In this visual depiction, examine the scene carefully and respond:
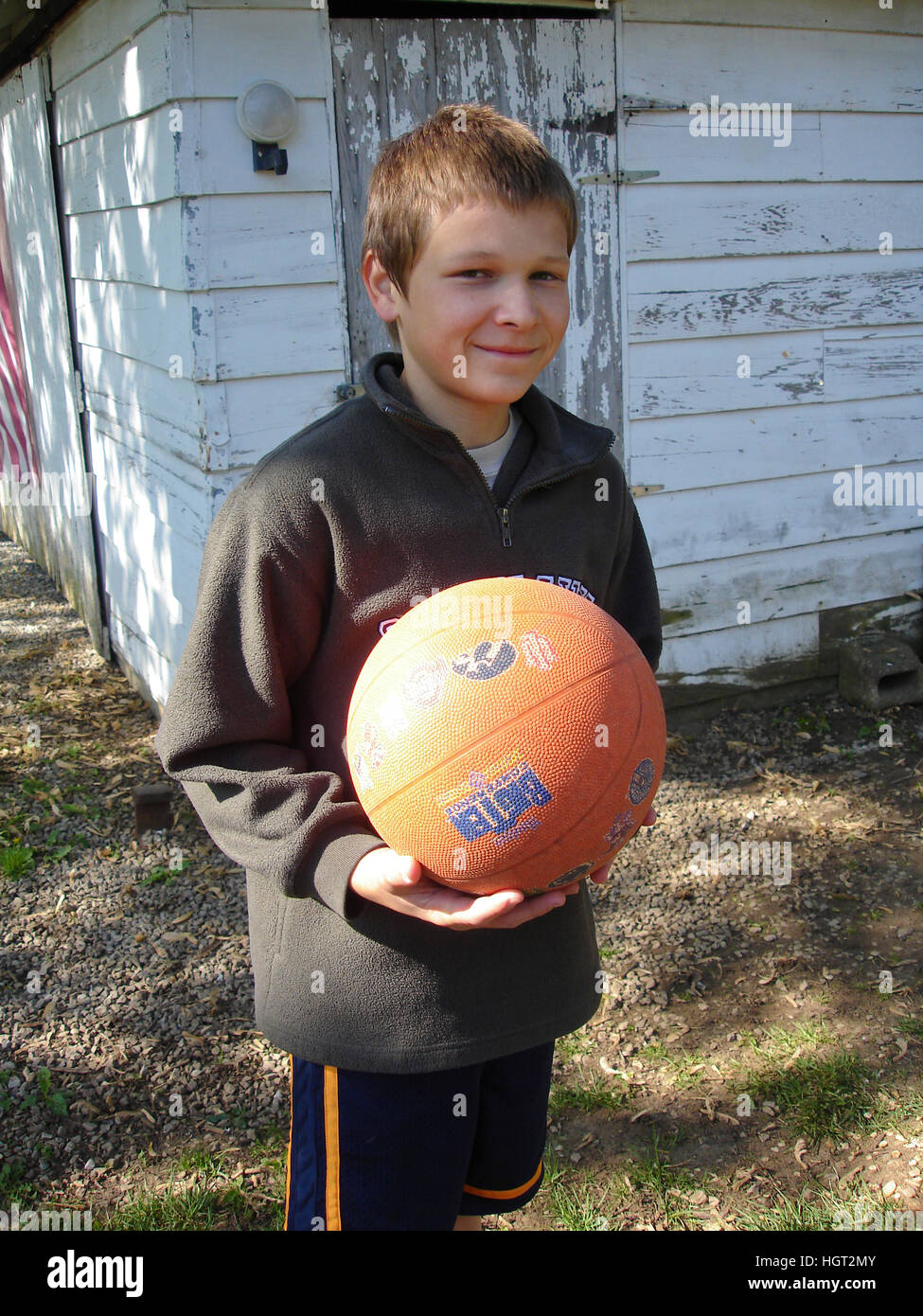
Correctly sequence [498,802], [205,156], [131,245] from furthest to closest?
1. [131,245]
2. [205,156]
3. [498,802]

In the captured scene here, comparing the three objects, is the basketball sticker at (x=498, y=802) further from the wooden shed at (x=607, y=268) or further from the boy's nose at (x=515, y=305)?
the wooden shed at (x=607, y=268)

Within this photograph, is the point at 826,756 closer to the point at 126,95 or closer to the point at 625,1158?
the point at 625,1158

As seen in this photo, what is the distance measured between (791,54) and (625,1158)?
16.0ft

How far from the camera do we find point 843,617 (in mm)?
6234

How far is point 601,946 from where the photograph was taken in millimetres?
4051

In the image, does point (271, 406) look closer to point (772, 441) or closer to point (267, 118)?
point (267, 118)

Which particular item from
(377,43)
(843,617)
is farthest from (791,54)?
(843,617)

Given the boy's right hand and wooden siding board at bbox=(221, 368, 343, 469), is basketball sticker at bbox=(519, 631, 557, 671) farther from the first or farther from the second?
wooden siding board at bbox=(221, 368, 343, 469)

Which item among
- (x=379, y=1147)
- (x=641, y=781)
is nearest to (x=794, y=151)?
(x=641, y=781)

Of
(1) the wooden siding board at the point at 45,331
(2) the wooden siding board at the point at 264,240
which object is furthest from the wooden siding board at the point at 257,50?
(1) the wooden siding board at the point at 45,331

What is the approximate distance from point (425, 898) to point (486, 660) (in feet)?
1.21

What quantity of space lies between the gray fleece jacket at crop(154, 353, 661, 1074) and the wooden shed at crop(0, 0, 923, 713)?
2.66 metres

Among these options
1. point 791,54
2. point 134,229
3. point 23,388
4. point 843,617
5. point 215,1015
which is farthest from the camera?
point 23,388

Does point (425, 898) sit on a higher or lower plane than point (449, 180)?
lower
